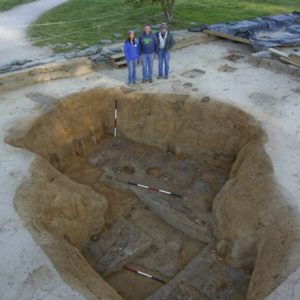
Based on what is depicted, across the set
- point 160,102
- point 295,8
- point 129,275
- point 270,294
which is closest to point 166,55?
point 160,102

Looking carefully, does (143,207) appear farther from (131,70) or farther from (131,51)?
(131,51)

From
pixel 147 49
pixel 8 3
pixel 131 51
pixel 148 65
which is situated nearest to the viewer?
pixel 131 51

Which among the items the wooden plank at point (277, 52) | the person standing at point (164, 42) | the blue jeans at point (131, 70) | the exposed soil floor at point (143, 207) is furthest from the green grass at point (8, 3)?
the wooden plank at point (277, 52)

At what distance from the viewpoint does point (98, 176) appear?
974 cm

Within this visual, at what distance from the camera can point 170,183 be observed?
9383mm

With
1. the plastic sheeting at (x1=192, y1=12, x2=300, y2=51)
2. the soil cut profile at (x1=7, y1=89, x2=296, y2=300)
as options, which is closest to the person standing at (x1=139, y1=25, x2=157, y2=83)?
the soil cut profile at (x1=7, y1=89, x2=296, y2=300)

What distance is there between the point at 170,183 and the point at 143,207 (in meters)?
1.03

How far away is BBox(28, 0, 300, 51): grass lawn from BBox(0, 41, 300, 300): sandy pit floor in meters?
3.94

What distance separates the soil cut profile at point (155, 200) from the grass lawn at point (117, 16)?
16.8ft

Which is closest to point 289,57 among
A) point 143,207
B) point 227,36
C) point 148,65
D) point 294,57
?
point 294,57

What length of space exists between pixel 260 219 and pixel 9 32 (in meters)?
13.8

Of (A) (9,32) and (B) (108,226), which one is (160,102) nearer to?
(B) (108,226)

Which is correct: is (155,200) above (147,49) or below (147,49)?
below

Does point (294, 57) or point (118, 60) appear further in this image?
point (118, 60)
